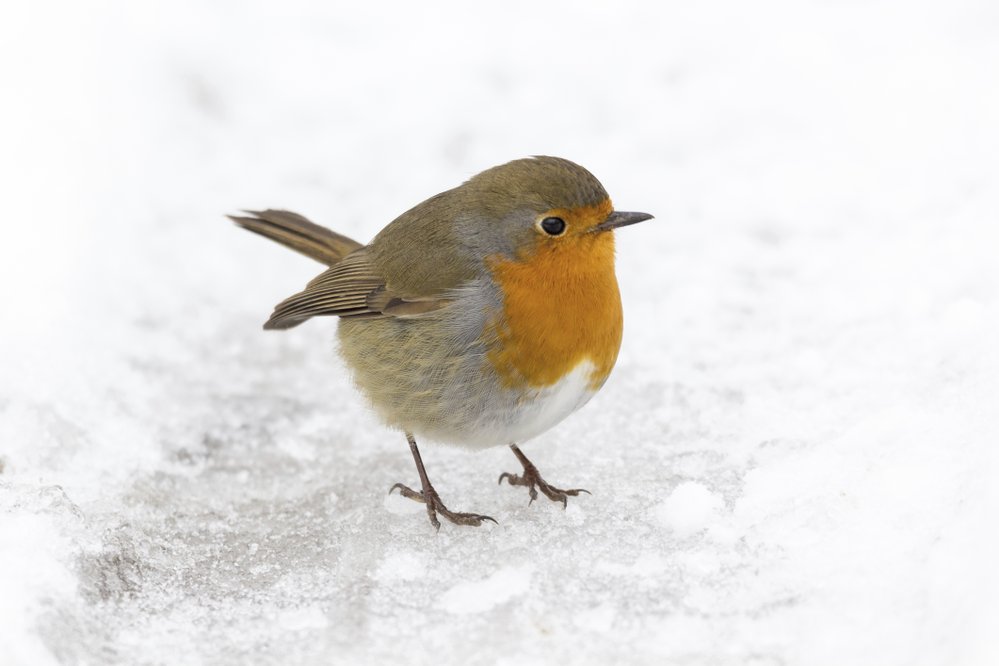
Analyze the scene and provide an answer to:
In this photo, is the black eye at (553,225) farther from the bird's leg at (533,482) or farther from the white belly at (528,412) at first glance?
the bird's leg at (533,482)

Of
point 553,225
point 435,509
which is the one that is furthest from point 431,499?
point 553,225

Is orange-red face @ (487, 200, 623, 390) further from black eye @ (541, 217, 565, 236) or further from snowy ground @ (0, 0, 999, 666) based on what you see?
snowy ground @ (0, 0, 999, 666)

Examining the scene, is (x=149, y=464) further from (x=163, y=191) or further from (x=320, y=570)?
(x=163, y=191)

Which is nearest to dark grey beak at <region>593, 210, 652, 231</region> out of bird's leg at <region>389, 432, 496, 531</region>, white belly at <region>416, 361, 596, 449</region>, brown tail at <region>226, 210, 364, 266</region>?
white belly at <region>416, 361, 596, 449</region>

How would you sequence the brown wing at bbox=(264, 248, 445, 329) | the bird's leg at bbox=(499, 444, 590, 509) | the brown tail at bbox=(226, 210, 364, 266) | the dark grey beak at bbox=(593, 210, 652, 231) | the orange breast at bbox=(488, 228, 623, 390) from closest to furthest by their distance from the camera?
the orange breast at bbox=(488, 228, 623, 390) < the dark grey beak at bbox=(593, 210, 652, 231) < the bird's leg at bbox=(499, 444, 590, 509) < the brown wing at bbox=(264, 248, 445, 329) < the brown tail at bbox=(226, 210, 364, 266)

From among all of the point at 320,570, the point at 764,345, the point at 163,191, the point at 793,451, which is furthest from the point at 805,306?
the point at 163,191

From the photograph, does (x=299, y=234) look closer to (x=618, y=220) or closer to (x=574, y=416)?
(x=574, y=416)

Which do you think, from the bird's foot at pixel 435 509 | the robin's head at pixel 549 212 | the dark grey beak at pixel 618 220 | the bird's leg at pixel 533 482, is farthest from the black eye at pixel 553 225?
the bird's foot at pixel 435 509
